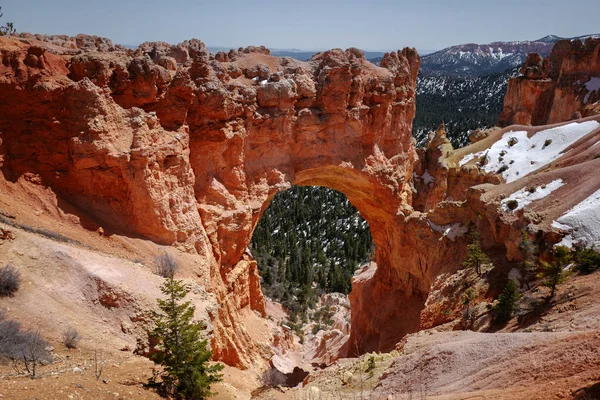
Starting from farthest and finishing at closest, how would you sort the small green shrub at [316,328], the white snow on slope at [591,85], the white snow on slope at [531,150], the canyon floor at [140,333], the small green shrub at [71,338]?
the white snow on slope at [591,85]
the small green shrub at [316,328]
the white snow on slope at [531,150]
the small green shrub at [71,338]
the canyon floor at [140,333]

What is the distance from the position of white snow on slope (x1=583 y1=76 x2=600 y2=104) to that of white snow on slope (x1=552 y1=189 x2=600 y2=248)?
41.6 meters

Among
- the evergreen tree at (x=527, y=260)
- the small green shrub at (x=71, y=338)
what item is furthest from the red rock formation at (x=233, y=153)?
the small green shrub at (x=71, y=338)

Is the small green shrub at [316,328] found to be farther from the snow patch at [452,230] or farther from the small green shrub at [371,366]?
the small green shrub at [371,366]

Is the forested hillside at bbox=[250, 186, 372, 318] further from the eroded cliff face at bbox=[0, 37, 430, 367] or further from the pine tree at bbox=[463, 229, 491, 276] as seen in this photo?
the pine tree at bbox=[463, 229, 491, 276]

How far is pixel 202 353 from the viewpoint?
10.6m

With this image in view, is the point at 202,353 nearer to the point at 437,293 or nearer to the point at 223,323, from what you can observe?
the point at 223,323

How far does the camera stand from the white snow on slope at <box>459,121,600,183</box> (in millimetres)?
32375

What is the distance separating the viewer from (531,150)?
1372 inches

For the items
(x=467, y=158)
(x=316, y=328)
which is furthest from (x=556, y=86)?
(x=316, y=328)

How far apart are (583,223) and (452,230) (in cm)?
678

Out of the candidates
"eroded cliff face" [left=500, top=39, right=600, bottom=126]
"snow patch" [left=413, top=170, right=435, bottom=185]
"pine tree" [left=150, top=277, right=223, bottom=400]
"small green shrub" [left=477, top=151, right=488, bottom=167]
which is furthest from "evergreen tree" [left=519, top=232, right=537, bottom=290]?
"eroded cliff face" [left=500, top=39, right=600, bottom=126]

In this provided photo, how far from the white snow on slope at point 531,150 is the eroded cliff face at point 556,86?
20.5 metres

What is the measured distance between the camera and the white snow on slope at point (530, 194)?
68.3 feet

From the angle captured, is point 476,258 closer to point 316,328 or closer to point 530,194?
point 530,194
